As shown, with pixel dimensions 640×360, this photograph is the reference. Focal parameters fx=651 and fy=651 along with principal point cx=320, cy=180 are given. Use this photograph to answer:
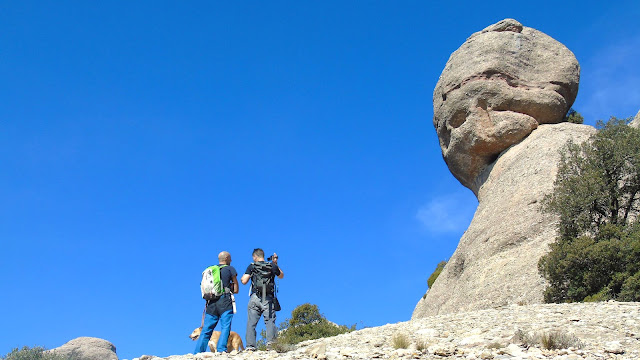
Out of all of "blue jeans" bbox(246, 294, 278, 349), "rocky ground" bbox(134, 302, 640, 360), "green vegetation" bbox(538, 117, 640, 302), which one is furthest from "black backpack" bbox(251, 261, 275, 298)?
"green vegetation" bbox(538, 117, 640, 302)

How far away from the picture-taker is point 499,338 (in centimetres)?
914

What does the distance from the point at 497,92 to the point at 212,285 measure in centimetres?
2462

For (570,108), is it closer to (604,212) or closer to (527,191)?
(527,191)

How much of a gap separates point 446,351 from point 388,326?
391 cm

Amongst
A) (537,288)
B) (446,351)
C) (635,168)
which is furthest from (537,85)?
(446,351)

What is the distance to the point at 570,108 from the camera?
1389 inches

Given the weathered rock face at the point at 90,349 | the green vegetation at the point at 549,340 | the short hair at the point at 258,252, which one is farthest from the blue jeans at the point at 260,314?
the weathered rock face at the point at 90,349

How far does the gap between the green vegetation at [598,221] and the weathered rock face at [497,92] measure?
7953 mm

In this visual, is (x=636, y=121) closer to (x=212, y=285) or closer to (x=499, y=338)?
(x=499, y=338)

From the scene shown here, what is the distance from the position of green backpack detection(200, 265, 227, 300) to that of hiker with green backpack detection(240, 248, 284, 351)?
0.41 m

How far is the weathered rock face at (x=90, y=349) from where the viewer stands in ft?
136

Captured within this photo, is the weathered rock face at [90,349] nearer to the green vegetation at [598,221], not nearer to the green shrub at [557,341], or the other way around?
the green vegetation at [598,221]

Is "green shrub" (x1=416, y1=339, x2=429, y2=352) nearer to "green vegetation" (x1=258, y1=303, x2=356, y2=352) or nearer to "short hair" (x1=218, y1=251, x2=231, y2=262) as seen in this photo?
"short hair" (x1=218, y1=251, x2=231, y2=262)

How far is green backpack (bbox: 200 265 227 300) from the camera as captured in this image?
1106 centimetres
